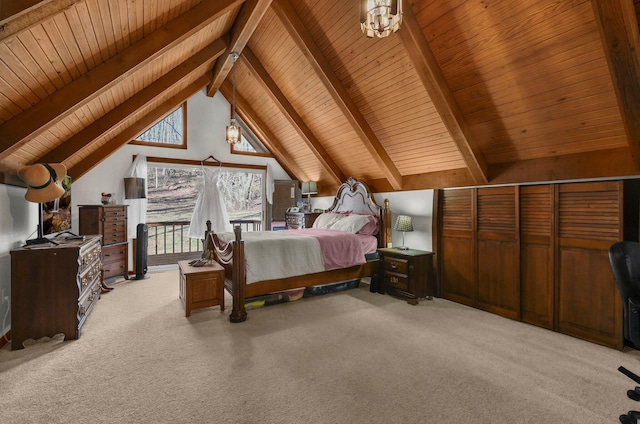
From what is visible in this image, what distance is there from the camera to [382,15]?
1756 mm

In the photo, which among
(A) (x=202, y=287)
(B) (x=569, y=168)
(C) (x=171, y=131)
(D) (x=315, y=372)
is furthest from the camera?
(C) (x=171, y=131)

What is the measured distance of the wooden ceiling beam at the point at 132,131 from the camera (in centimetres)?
479

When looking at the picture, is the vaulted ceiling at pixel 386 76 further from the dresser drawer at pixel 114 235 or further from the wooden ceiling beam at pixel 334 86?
the dresser drawer at pixel 114 235

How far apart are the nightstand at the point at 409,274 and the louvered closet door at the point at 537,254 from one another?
1041 millimetres

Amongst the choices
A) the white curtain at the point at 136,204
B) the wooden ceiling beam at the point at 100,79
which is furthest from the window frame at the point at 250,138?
the wooden ceiling beam at the point at 100,79

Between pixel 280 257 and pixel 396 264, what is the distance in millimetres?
1562

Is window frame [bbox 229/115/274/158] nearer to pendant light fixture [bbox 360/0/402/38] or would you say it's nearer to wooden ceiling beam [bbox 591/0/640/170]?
pendant light fixture [bbox 360/0/402/38]

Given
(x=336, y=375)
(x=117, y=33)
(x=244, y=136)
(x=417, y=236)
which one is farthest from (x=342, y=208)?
(x=117, y=33)

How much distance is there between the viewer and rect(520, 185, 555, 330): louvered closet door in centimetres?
307

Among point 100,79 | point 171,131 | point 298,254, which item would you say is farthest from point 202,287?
point 171,131

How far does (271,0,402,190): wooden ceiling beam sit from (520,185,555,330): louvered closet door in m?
1.85

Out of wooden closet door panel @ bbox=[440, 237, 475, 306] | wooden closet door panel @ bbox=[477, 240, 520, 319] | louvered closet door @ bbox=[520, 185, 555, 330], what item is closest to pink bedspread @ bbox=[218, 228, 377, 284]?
wooden closet door panel @ bbox=[440, 237, 475, 306]

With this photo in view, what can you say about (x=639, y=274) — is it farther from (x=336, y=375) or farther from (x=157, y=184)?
(x=157, y=184)

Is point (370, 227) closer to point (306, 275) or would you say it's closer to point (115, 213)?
point (306, 275)
